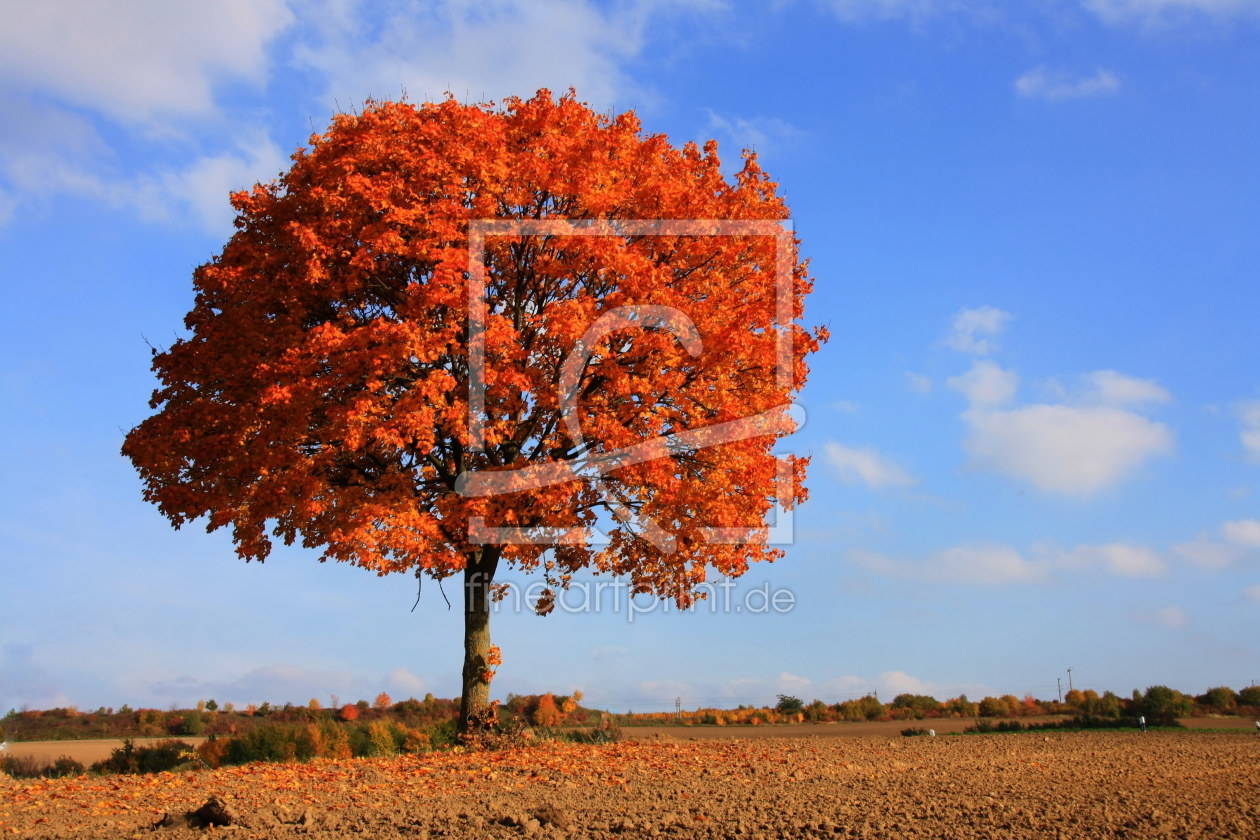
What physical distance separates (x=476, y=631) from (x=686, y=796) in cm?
835

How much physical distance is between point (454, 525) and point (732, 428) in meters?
5.39

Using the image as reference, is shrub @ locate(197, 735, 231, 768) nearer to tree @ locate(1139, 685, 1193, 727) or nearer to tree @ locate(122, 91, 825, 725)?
tree @ locate(122, 91, 825, 725)

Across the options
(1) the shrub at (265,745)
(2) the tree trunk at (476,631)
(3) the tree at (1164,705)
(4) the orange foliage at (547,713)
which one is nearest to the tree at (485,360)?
(2) the tree trunk at (476,631)

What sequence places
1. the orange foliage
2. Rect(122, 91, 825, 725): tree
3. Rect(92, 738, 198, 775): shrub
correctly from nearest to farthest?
1. Rect(122, 91, 825, 725): tree
2. Rect(92, 738, 198, 775): shrub
3. the orange foliage

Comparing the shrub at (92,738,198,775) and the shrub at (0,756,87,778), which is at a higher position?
the shrub at (92,738,198,775)

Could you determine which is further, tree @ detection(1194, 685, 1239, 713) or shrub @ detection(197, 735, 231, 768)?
tree @ detection(1194, 685, 1239, 713)

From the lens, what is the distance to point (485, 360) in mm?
16312

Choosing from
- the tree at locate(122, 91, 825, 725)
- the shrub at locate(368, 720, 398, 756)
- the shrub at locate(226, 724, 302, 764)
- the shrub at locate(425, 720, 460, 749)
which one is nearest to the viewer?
the tree at locate(122, 91, 825, 725)

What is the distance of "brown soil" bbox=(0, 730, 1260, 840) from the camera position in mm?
8961

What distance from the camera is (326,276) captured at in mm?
16672

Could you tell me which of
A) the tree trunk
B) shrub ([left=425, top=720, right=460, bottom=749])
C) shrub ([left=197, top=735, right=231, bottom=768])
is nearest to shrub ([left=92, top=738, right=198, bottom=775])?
shrub ([left=197, top=735, right=231, bottom=768])
